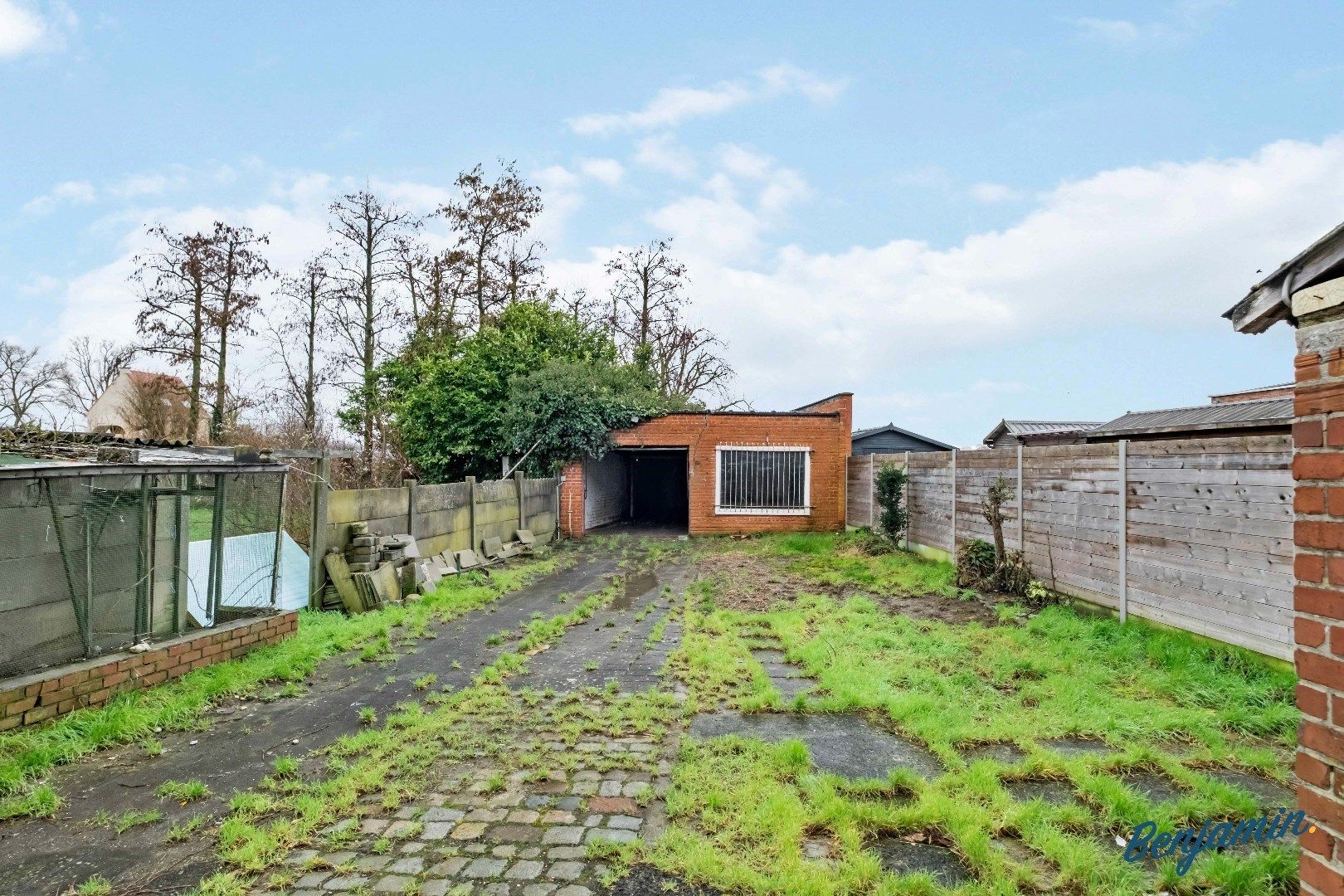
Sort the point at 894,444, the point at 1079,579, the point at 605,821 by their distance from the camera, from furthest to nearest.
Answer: the point at 894,444 → the point at 1079,579 → the point at 605,821

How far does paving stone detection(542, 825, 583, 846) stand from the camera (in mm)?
2898

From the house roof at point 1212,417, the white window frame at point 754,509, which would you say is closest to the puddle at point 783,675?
the house roof at point 1212,417

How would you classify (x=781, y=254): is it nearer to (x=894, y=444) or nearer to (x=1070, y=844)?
(x=894, y=444)

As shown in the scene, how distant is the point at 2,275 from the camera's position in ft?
48.0

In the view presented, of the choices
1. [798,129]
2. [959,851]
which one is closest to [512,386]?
[798,129]

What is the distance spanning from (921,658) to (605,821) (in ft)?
12.0

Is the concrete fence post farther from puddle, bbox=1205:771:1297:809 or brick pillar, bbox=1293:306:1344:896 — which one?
brick pillar, bbox=1293:306:1344:896

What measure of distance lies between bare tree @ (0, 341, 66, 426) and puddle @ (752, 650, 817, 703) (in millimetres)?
29444

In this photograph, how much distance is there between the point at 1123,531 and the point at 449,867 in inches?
257

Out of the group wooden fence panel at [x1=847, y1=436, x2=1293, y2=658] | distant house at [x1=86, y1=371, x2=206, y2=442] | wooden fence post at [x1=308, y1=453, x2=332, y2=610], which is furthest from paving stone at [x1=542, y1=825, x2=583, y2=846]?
distant house at [x1=86, y1=371, x2=206, y2=442]

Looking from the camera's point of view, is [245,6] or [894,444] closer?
[245,6]

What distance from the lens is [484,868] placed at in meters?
2.70

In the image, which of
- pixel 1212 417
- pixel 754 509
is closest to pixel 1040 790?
pixel 1212 417

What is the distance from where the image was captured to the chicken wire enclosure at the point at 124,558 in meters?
4.15
